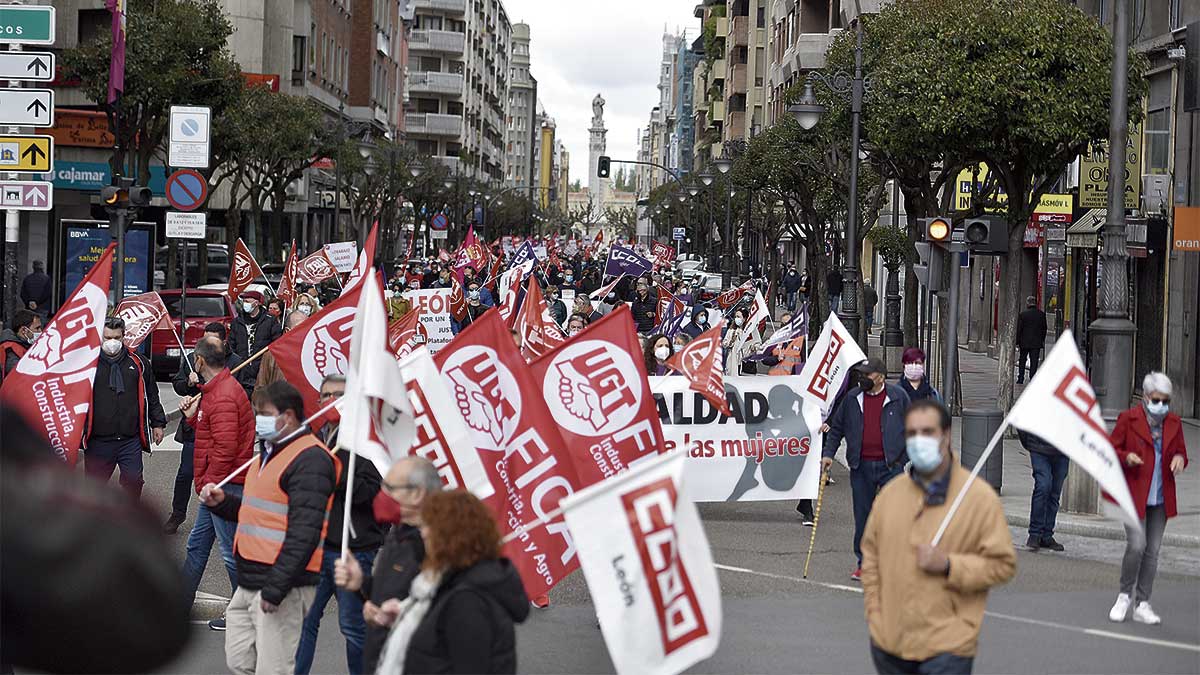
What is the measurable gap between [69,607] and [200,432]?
26.4 feet

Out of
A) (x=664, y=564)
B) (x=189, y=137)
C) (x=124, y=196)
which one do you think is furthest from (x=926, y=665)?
(x=189, y=137)

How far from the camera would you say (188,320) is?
2686 centimetres

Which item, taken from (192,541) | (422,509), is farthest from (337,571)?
(192,541)

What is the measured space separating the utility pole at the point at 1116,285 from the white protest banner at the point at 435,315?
11.5 metres

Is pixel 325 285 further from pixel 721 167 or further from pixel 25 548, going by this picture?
pixel 25 548

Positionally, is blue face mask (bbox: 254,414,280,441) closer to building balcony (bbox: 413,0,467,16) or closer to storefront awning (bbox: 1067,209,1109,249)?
Result: storefront awning (bbox: 1067,209,1109,249)

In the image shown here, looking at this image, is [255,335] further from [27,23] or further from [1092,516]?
[1092,516]

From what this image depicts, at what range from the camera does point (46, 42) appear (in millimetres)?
19312

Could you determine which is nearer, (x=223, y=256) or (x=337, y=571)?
(x=337, y=571)

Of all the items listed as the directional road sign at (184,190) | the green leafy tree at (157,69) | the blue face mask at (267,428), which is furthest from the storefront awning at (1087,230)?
the blue face mask at (267,428)

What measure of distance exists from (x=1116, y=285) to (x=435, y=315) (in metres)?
12.0

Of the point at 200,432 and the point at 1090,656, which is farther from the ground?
the point at 200,432

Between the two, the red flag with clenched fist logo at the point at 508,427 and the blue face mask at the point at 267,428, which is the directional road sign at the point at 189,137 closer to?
the red flag with clenched fist logo at the point at 508,427

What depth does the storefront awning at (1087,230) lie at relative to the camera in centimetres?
2806
